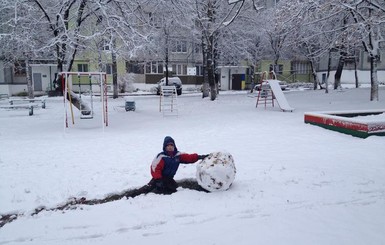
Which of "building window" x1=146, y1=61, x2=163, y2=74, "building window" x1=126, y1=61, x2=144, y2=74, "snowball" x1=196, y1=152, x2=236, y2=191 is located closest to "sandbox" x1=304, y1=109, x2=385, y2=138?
"snowball" x1=196, y1=152, x2=236, y2=191

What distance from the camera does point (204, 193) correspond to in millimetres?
5598

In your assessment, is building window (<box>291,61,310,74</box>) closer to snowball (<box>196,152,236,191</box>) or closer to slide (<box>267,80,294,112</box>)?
slide (<box>267,80,294,112</box>)

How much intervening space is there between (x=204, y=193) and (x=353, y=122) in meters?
6.46

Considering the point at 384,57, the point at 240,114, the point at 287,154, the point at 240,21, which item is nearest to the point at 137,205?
the point at 287,154

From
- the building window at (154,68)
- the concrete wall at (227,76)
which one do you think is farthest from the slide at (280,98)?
the building window at (154,68)

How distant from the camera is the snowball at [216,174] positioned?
18.2 feet

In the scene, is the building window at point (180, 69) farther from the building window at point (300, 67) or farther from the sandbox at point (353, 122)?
the sandbox at point (353, 122)

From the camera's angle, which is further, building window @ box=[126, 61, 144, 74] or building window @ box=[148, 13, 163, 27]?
building window @ box=[126, 61, 144, 74]

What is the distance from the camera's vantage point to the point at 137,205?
16.9ft

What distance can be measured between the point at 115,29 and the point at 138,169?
685 cm

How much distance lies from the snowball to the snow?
0.19 metres

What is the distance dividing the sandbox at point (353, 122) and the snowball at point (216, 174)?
5.79 metres

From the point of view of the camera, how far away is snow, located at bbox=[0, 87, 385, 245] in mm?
4250

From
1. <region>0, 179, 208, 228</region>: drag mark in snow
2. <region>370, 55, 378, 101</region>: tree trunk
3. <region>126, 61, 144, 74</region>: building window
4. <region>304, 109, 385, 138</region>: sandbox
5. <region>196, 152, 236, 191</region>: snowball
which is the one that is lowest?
<region>0, 179, 208, 228</region>: drag mark in snow
